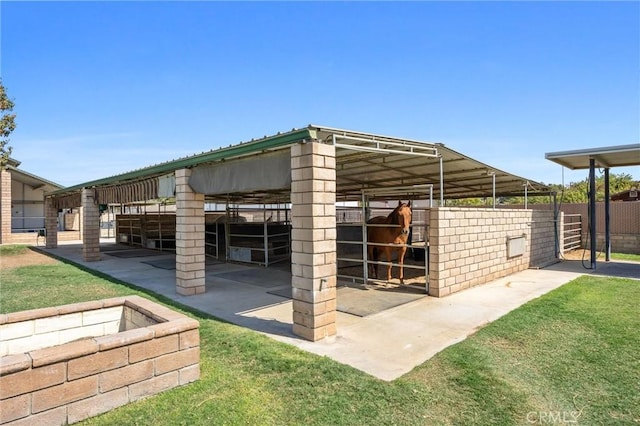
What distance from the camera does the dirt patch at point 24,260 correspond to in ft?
42.1

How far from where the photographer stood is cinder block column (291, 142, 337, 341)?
16.6ft

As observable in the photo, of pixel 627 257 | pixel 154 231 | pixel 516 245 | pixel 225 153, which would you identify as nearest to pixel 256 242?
pixel 225 153

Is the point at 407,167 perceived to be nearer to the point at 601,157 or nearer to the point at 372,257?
the point at 372,257

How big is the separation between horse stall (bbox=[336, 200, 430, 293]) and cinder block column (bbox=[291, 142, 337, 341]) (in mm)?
2731

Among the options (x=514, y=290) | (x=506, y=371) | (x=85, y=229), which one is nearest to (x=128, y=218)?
(x=85, y=229)

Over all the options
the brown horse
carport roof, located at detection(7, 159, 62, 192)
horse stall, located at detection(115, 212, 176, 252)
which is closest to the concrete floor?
the brown horse

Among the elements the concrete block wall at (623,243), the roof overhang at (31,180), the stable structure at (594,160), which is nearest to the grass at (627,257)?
the concrete block wall at (623,243)

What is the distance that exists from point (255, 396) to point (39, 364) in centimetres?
170

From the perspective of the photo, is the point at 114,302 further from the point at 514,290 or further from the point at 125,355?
the point at 514,290

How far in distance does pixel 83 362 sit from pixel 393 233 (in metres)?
6.72

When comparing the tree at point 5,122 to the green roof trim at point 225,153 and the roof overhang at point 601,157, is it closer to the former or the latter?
the green roof trim at point 225,153

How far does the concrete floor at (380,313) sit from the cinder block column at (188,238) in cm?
30

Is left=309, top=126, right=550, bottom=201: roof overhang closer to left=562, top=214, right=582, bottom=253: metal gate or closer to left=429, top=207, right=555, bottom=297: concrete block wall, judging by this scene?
left=429, top=207, right=555, bottom=297: concrete block wall

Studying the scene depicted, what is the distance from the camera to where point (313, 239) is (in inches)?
199
